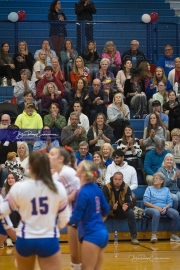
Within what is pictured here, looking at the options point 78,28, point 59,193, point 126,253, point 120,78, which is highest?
point 78,28

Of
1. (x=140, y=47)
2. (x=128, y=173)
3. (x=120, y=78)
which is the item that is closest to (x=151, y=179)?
(x=128, y=173)

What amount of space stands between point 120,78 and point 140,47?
2.84 m

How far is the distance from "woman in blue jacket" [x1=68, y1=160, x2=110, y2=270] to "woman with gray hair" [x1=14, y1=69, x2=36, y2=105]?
339 inches

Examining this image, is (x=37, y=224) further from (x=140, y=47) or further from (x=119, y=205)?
(x=140, y=47)

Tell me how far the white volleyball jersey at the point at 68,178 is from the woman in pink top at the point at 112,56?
32.6 ft

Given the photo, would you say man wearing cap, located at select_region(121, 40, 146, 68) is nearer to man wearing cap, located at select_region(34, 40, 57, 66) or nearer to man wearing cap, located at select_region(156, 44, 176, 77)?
man wearing cap, located at select_region(156, 44, 176, 77)

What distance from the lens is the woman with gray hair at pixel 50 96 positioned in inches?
613

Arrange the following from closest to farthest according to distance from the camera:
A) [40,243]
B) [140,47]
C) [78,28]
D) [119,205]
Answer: [40,243] < [119,205] < [78,28] < [140,47]

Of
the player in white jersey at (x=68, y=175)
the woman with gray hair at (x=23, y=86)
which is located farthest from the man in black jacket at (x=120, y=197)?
the player in white jersey at (x=68, y=175)

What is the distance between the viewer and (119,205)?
13.5 m

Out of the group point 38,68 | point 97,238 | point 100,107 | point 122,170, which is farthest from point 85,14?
point 97,238

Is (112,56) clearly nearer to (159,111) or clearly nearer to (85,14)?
(85,14)

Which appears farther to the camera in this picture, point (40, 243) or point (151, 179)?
point (151, 179)

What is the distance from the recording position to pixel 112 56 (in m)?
17.9
